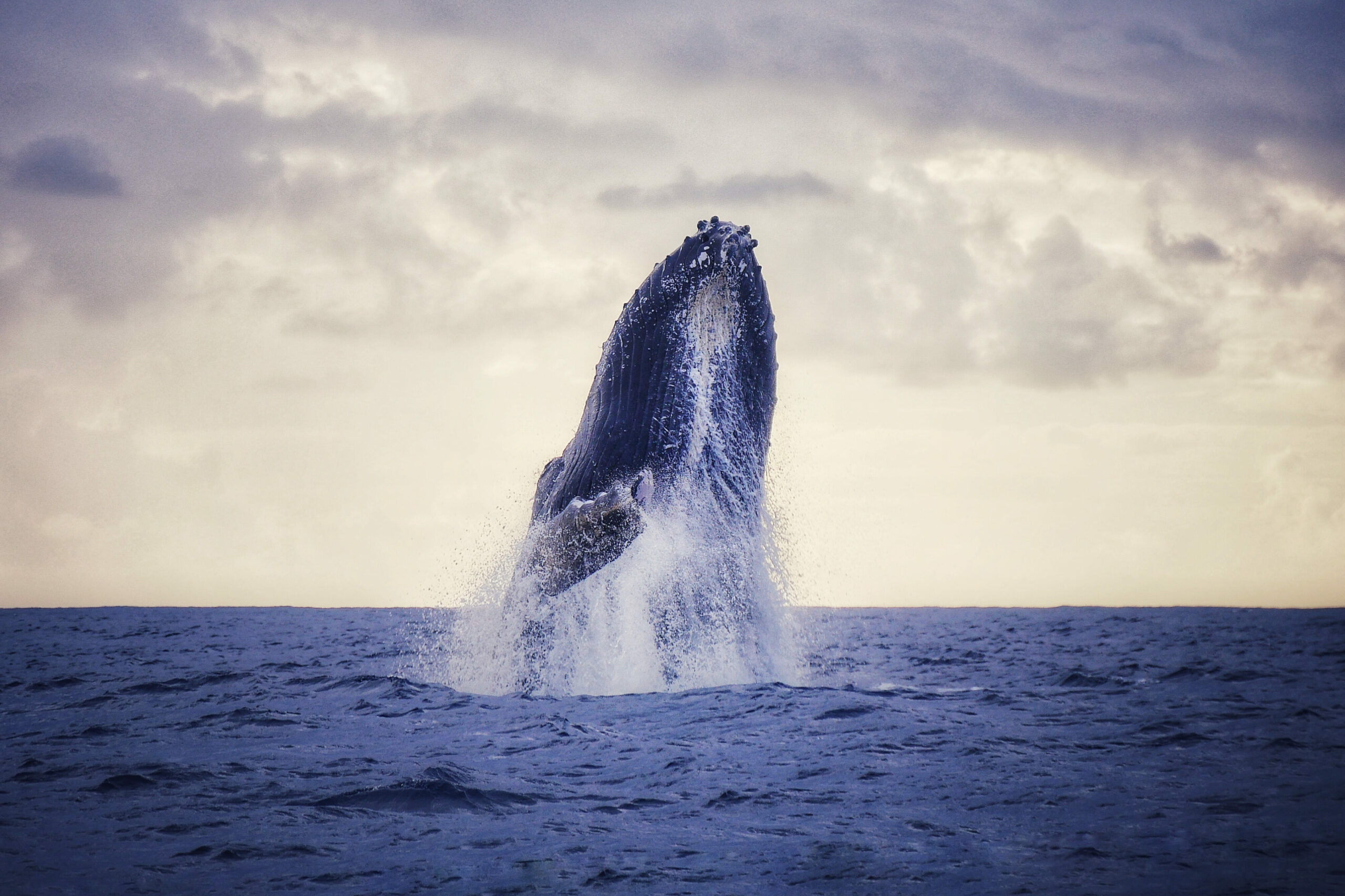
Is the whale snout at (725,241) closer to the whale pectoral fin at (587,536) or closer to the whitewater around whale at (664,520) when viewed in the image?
the whitewater around whale at (664,520)

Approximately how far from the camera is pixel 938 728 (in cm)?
1027

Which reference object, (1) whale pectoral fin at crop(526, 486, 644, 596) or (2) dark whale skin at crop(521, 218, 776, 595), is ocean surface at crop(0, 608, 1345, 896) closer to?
(1) whale pectoral fin at crop(526, 486, 644, 596)

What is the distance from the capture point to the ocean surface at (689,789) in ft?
A: 19.0

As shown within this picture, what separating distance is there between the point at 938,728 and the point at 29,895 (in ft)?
26.0

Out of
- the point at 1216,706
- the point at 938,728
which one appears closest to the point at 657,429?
the point at 938,728

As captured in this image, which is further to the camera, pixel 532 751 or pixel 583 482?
pixel 583 482

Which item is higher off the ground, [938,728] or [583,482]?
[583,482]

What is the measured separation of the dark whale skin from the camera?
10.5 meters

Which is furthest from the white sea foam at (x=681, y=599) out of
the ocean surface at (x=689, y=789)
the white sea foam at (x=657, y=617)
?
the ocean surface at (x=689, y=789)

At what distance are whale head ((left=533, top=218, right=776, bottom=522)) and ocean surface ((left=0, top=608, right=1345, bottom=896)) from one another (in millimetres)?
2638

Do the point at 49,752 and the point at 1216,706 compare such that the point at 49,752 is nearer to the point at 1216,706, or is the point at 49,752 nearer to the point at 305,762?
the point at 305,762

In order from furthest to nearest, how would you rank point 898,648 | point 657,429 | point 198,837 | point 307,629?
1. point 307,629
2. point 898,648
3. point 657,429
4. point 198,837

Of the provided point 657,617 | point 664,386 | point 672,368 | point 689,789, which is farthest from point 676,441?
point 689,789

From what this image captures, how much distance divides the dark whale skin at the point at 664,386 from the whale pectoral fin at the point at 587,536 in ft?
0.06
